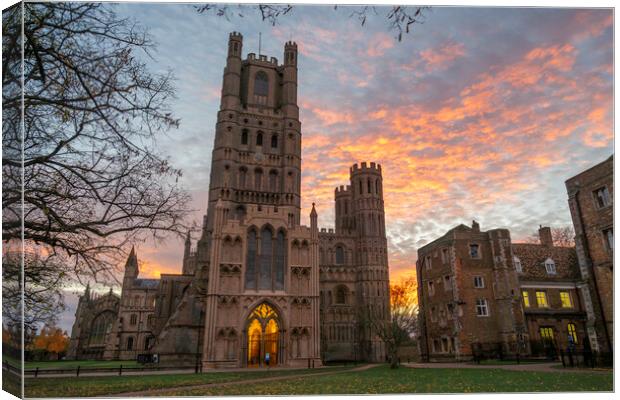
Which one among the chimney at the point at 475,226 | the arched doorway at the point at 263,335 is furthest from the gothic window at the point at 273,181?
the chimney at the point at 475,226

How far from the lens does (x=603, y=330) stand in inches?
778

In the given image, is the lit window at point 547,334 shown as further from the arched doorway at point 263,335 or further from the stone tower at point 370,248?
the stone tower at point 370,248

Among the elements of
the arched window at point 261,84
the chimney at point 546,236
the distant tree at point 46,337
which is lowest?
the distant tree at point 46,337

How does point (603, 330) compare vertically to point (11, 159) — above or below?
below

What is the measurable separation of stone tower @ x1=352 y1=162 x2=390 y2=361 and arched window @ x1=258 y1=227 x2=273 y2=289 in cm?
2511

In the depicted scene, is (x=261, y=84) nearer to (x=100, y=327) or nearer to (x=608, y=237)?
(x=608, y=237)

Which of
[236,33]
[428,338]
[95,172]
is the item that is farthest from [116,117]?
[236,33]

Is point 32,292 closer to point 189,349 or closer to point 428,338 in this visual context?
point 189,349

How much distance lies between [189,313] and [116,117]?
2736 cm

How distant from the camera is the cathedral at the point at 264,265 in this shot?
32031mm

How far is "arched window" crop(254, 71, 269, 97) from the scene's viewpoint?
4625 centimetres

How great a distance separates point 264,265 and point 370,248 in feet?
106

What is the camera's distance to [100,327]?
75.4 metres

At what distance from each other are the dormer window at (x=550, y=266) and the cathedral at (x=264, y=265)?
15784 mm
